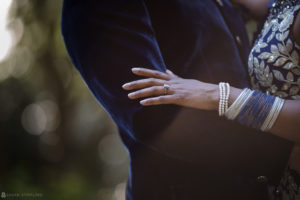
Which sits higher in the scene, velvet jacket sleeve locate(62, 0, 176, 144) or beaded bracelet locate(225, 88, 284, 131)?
velvet jacket sleeve locate(62, 0, 176, 144)

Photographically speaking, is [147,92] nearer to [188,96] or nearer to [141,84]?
[141,84]

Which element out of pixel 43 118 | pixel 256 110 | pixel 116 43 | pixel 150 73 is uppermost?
pixel 116 43

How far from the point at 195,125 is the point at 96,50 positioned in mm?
461

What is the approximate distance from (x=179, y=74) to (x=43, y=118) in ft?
33.6

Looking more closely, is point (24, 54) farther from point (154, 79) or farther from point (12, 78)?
point (154, 79)

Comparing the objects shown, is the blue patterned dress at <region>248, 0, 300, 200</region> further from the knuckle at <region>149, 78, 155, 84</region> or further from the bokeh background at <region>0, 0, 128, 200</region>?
the bokeh background at <region>0, 0, 128, 200</region>

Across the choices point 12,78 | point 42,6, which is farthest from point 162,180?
point 12,78

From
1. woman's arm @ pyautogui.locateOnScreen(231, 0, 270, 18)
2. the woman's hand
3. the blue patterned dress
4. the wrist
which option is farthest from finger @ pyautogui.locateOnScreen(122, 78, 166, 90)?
woman's arm @ pyautogui.locateOnScreen(231, 0, 270, 18)

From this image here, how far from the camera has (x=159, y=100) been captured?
110cm

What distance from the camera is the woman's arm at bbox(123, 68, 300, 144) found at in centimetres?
111

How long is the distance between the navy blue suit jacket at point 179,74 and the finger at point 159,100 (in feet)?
0.09

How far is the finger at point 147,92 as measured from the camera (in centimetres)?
110

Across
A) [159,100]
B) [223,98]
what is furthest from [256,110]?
[159,100]

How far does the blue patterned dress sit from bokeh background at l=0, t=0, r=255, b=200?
476 centimetres
